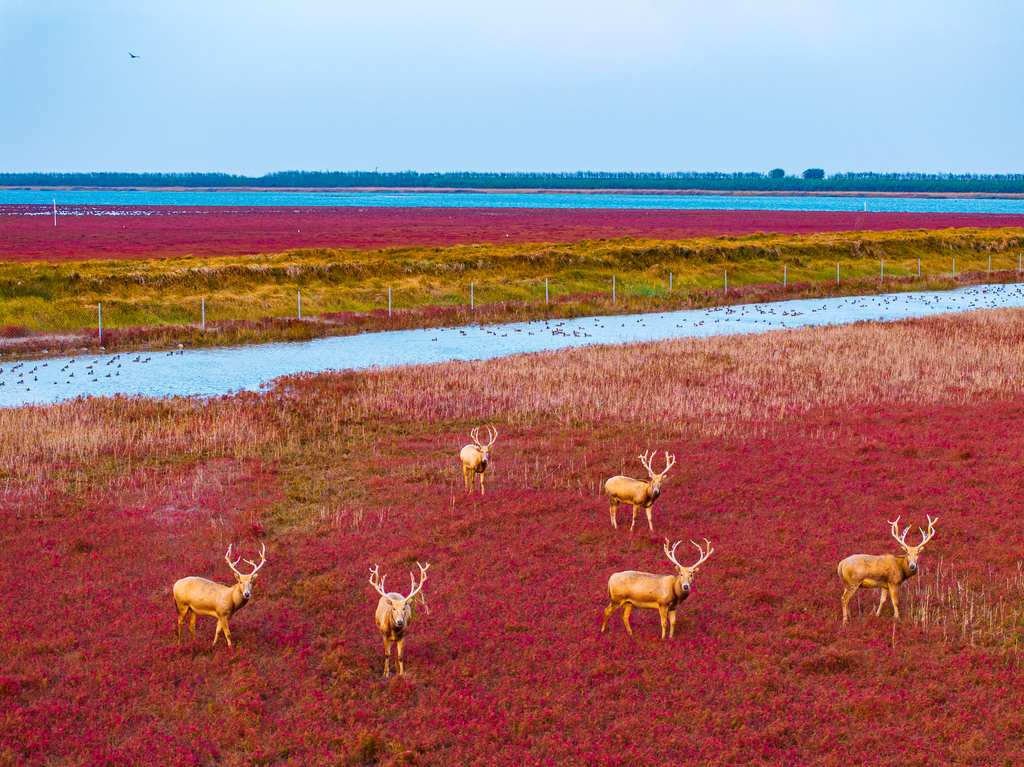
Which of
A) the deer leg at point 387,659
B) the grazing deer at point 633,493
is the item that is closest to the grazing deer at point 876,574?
the grazing deer at point 633,493

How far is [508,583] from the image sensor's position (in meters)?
13.6

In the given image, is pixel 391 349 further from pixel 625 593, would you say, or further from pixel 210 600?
pixel 625 593

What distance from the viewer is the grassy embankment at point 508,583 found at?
9.89 m

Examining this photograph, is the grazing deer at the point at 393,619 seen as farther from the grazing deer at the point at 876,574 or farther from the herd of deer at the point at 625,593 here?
the grazing deer at the point at 876,574

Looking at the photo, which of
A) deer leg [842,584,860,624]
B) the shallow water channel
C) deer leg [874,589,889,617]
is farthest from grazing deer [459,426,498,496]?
the shallow water channel

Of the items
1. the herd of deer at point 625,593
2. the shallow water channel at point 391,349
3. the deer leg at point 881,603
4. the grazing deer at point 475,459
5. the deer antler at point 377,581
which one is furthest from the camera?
the shallow water channel at point 391,349

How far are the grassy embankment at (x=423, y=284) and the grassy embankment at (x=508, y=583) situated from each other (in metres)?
18.2

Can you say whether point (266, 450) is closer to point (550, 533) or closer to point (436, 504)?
point (436, 504)

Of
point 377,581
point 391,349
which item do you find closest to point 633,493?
point 377,581

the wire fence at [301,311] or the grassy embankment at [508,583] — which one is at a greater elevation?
the wire fence at [301,311]

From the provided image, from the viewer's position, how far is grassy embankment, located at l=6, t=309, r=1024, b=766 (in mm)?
9891

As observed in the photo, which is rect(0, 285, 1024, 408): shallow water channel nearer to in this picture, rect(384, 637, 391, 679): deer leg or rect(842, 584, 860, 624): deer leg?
rect(384, 637, 391, 679): deer leg

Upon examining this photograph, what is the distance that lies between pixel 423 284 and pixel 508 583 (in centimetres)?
4190

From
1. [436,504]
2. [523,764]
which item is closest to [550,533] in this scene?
[436,504]
